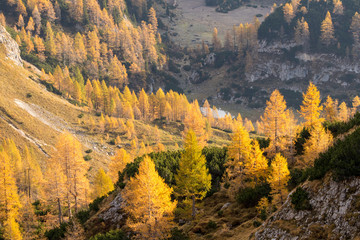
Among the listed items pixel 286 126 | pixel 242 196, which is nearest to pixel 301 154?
pixel 286 126

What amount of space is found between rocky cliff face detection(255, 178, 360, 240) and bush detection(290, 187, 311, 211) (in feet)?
0.74

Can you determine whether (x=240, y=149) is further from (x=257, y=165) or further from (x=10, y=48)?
(x=10, y=48)

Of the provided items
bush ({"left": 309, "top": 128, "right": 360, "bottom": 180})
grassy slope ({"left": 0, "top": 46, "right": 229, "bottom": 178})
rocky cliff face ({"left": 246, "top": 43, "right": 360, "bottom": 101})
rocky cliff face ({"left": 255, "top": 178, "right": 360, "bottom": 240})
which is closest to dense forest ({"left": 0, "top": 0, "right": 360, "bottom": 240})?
bush ({"left": 309, "top": 128, "right": 360, "bottom": 180})

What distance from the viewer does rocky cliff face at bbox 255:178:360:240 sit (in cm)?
1210

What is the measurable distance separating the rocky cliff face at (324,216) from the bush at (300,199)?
0.74ft

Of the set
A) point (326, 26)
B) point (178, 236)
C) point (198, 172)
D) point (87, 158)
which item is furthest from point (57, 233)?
point (326, 26)

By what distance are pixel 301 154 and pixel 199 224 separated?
62.8ft

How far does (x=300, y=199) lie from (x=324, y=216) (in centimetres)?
172

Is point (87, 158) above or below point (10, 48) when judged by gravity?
below

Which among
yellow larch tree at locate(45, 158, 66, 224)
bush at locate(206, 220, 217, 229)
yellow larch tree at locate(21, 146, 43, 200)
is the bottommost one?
yellow larch tree at locate(21, 146, 43, 200)

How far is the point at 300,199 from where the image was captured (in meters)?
15.0

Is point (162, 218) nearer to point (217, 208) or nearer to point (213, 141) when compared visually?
point (217, 208)

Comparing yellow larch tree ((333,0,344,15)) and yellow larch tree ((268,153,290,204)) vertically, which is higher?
Result: yellow larch tree ((333,0,344,15))

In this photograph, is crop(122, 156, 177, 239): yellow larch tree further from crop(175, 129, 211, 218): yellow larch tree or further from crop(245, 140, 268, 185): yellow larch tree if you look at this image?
crop(245, 140, 268, 185): yellow larch tree
